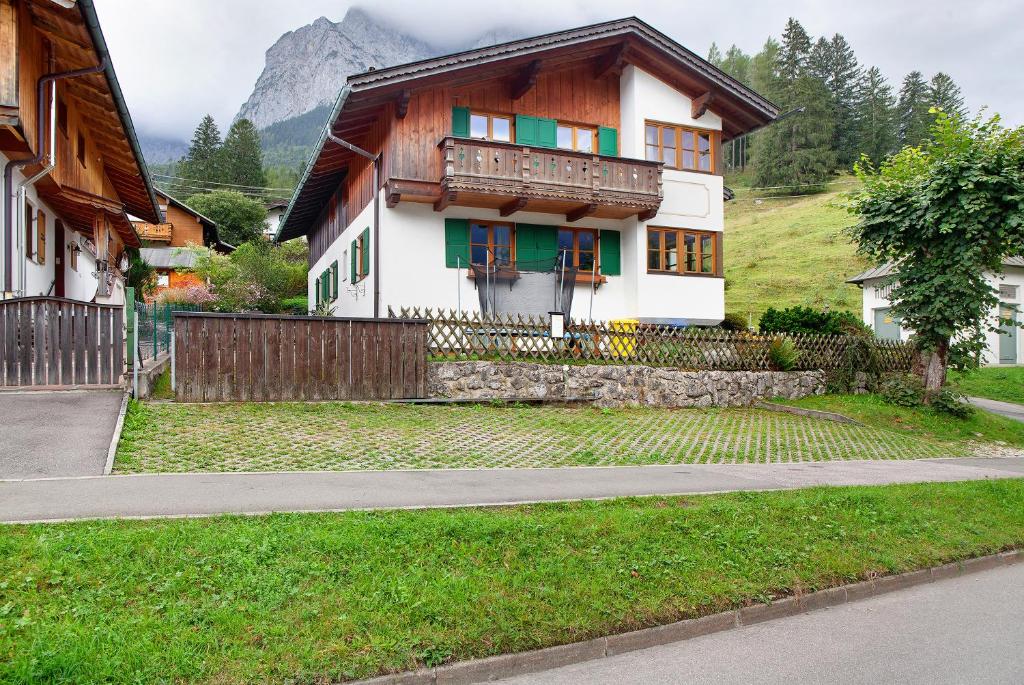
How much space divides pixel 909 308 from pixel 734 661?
16.7 m

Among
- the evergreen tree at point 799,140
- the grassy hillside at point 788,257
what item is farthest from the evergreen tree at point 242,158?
the evergreen tree at point 799,140

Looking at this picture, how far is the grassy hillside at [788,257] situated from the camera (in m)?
44.9

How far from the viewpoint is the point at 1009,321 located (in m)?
17.7

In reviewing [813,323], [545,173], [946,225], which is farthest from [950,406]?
[545,173]

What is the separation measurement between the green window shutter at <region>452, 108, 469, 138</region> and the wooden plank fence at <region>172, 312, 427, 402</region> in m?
8.25

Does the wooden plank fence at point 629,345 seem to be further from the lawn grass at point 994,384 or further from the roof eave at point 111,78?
the roof eave at point 111,78

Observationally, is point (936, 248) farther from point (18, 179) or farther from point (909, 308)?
point (18, 179)

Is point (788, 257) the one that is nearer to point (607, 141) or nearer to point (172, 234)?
point (607, 141)

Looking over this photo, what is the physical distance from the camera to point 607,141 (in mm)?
23609

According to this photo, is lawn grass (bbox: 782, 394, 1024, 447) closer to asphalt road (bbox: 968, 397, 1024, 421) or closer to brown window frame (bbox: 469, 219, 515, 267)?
asphalt road (bbox: 968, 397, 1024, 421)

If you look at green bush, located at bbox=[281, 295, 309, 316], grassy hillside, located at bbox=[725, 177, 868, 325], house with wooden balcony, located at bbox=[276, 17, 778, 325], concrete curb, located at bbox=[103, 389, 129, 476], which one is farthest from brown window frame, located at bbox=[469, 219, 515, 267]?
green bush, located at bbox=[281, 295, 309, 316]

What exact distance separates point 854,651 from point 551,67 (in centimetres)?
2031

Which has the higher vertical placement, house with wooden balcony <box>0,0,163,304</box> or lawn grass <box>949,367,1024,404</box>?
house with wooden balcony <box>0,0,163,304</box>

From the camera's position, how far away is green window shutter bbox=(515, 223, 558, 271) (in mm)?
22659
